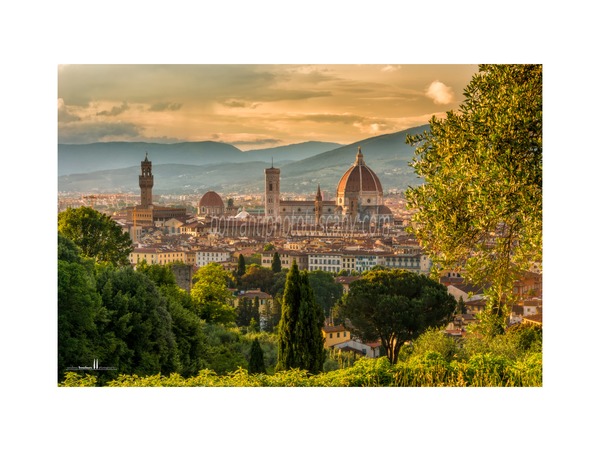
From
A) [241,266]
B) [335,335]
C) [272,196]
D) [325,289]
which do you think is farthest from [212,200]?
[335,335]

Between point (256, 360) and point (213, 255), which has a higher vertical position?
point (213, 255)

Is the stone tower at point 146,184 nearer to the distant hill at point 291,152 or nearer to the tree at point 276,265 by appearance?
the distant hill at point 291,152

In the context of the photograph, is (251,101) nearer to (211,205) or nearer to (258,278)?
(211,205)

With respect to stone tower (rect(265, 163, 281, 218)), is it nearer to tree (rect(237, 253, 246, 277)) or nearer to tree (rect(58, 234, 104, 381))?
tree (rect(237, 253, 246, 277))

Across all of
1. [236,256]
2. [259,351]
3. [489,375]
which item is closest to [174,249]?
[236,256]

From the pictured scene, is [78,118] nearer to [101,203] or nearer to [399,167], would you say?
[101,203]

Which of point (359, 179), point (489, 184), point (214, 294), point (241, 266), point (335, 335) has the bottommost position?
point (335, 335)

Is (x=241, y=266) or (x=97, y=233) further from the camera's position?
(x=97, y=233)

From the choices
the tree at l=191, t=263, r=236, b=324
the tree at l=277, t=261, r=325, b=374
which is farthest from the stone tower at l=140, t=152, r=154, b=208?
the tree at l=277, t=261, r=325, b=374
